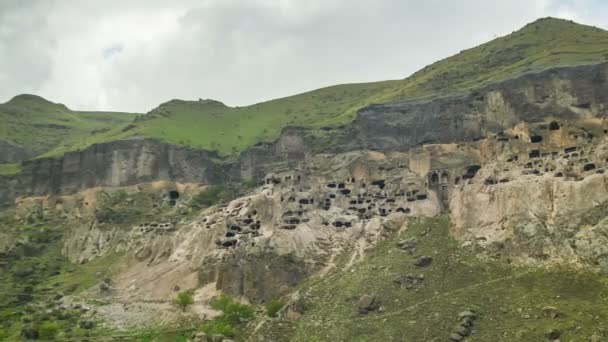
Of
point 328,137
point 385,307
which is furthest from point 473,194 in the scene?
point 328,137

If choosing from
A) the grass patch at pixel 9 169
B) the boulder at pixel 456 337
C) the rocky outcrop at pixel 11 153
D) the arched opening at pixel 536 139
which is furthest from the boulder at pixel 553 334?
the rocky outcrop at pixel 11 153

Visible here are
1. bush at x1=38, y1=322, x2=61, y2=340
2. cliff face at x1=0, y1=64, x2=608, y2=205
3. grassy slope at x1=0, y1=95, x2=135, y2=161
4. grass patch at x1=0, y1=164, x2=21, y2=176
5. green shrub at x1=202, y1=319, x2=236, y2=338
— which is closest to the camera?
green shrub at x1=202, y1=319, x2=236, y2=338

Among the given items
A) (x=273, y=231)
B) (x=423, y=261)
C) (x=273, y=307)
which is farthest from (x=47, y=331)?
(x=423, y=261)

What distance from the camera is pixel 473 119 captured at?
292ft

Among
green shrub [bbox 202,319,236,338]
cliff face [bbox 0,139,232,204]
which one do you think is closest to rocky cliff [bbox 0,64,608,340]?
cliff face [bbox 0,139,232,204]

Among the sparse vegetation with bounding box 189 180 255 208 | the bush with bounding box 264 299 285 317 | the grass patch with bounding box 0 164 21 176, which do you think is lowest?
the bush with bounding box 264 299 285 317

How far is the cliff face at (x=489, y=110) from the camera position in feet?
268

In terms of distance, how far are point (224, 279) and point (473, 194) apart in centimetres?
2954

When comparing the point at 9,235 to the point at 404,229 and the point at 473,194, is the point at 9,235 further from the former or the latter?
the point at 473,194

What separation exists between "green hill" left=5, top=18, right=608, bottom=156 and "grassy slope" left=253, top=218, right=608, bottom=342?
127ft

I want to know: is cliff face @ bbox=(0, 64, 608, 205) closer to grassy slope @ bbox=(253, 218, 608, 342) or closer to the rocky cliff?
the rocky cliff

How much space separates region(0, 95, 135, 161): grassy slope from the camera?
153 metres

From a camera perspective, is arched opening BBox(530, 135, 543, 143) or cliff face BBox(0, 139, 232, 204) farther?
cliff face BBox(0, 139, 232, 204)

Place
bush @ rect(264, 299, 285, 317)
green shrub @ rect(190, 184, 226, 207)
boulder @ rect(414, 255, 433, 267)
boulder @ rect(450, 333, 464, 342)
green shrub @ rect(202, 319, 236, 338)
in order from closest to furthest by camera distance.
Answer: boulder @ rect(450, 333, 464, 342) < green shrub @ rect(202, 319, 236, 338) < bush @ rect(264, 299, 285, 317) < boulder @ rect(414, 255, 433, 267) < green shrub @ rect(190, 184, 226, 207)
